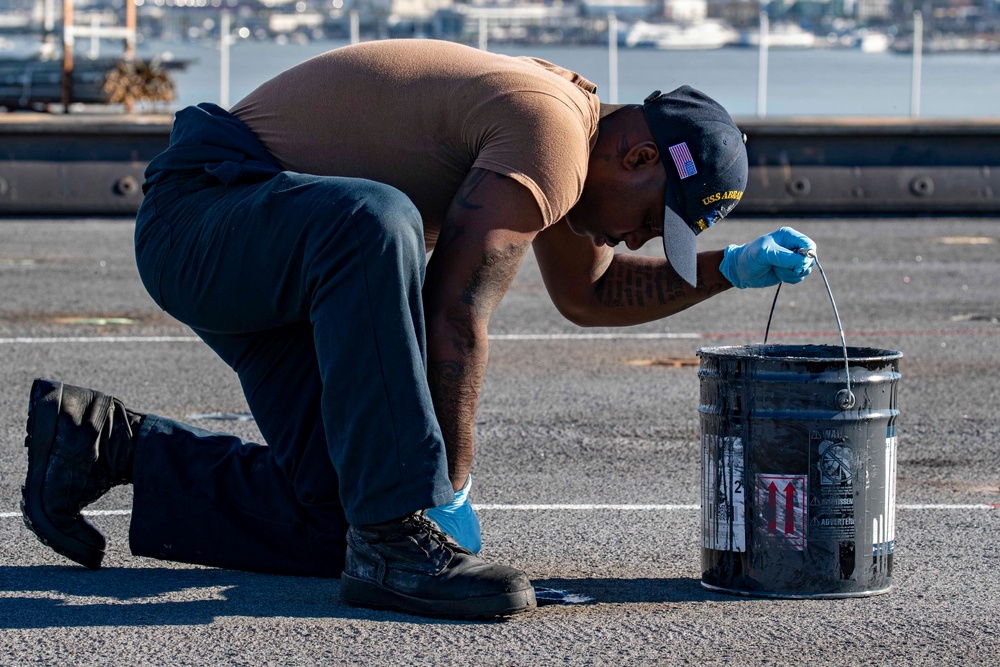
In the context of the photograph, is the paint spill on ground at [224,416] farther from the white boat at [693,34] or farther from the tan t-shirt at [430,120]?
the white boat at [693,34]

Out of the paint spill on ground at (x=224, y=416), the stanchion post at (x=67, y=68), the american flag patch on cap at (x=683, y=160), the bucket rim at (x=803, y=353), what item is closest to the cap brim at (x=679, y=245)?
the american flag patch on cap at (x=683, y=160)

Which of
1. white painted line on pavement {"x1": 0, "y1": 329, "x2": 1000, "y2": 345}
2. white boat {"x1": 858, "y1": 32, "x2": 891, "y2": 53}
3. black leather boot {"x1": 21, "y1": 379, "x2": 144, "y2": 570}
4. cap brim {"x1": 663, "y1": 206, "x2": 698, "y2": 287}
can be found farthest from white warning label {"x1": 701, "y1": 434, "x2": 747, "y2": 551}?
white boat {"x1": 858, "y1": 32, "x2": 891, "y2": 53}

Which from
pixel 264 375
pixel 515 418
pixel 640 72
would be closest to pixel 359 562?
pixel 264 375

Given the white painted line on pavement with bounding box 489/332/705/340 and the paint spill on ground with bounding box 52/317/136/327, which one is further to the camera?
the paint spill on ground with bounding box 52/317/136/327

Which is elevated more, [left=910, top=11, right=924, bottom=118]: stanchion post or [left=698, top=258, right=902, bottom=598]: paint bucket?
[left=910, top=11, right=924, bottom=118]: stanchion post

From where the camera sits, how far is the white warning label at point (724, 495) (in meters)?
3.86

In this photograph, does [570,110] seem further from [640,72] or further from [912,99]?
[640,72]

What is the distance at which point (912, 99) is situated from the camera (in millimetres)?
18750

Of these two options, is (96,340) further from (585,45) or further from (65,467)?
(585,45)

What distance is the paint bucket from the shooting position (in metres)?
3.79

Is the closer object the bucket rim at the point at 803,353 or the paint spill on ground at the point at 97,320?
the bucket rim at the point at 803,353

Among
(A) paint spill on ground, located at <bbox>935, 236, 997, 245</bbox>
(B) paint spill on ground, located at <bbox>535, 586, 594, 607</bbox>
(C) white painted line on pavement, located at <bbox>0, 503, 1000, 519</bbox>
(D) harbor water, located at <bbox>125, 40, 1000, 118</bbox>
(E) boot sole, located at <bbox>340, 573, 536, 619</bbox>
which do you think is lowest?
(A) paint spill on ground, located at <bbox>935, 236, 997, 245</bbox>

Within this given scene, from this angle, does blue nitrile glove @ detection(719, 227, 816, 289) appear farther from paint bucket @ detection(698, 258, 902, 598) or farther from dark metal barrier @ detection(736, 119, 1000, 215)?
dark metal barrier @ detection(736, 119, 1000, 215)

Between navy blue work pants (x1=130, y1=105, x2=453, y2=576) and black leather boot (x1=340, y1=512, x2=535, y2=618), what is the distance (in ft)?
0.28
